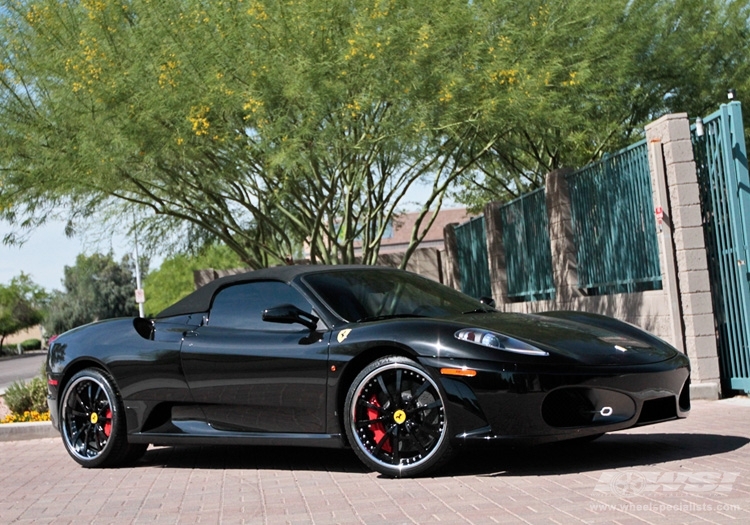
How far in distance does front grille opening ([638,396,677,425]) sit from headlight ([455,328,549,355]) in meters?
0.78

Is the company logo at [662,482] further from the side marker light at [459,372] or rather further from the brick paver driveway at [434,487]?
the side marker light at [459,372]

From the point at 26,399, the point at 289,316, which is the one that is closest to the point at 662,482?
the point at 289,316

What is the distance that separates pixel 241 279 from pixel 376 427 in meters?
1.77

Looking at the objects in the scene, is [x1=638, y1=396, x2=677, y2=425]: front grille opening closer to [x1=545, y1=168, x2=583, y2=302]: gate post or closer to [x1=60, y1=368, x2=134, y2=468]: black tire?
[x1=60, y1=368, x2=134, y2=468]: black tire

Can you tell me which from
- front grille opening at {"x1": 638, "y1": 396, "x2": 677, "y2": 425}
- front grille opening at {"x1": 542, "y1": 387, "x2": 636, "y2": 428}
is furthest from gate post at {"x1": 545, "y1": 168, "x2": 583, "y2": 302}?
front grille opening at {"x1": 542, "y1": 387, "x2": 636, "y2": 428}

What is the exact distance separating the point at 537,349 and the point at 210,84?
1053 centimetres

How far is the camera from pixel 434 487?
6305 millimetres

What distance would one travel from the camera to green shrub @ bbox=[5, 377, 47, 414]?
1277 centimetres

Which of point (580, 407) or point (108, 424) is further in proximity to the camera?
point (108, 424)

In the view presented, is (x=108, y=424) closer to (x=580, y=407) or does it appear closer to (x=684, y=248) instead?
(x=580, y=407)

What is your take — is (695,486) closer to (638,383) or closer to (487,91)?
(638,383)

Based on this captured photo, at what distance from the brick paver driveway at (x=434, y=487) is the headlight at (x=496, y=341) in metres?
0.73

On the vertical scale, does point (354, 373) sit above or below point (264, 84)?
below

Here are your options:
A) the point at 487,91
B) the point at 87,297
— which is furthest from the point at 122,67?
the point at 87,297
